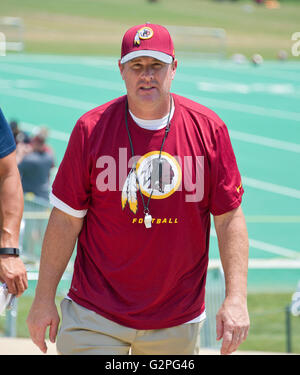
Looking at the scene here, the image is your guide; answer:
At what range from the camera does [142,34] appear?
346 centimetres

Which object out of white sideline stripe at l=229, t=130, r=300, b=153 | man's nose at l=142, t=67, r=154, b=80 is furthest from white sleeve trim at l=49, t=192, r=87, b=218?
white sideline stripe at l=229, t=130, r=300, b=153

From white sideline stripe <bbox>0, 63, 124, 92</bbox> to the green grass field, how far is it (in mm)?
5033

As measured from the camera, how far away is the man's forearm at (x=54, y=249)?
3.54m

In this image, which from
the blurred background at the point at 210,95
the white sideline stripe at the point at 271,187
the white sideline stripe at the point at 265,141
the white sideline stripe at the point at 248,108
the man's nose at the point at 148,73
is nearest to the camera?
the man's nose at the point at 148,73

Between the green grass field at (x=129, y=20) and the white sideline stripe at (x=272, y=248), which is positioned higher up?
the green grass field at (x=129, y=20)

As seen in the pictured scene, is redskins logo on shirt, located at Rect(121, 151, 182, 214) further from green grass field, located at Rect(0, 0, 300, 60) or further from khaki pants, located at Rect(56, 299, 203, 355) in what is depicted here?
green grass field, located at Rect(0, 0, 300, 60)

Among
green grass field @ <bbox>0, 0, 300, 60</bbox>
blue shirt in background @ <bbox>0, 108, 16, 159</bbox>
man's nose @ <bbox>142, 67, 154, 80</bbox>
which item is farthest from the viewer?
green grass field @ <bbox>0, 0, 300, 60</bbox>

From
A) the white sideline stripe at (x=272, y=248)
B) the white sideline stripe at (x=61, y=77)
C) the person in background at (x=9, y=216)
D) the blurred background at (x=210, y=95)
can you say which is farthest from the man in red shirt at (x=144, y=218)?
the white sideline stripe at (x=61, y=77)

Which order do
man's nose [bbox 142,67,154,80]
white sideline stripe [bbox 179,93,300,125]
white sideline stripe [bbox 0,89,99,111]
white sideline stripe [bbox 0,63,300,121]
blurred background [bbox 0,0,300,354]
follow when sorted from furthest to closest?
1. white sideline stripe [bbox 0,89,99,111]
2. white sideline stripe [bbox 0,63,300,121]
3. white sideline stripe [bbox 179,93,300,125]
4. blurred background [bbox 0,0,300,354]
5. man's nose [bbox 142,67,154,80]

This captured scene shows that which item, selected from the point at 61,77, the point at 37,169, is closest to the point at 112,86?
the point at 61,77

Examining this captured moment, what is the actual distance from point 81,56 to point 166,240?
2728 cm

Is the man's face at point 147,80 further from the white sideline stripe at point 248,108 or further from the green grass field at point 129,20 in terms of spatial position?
the green grass field at point 129,20

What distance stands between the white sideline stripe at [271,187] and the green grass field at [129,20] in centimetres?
1644

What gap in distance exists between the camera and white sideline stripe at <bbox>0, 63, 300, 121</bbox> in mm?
21312
